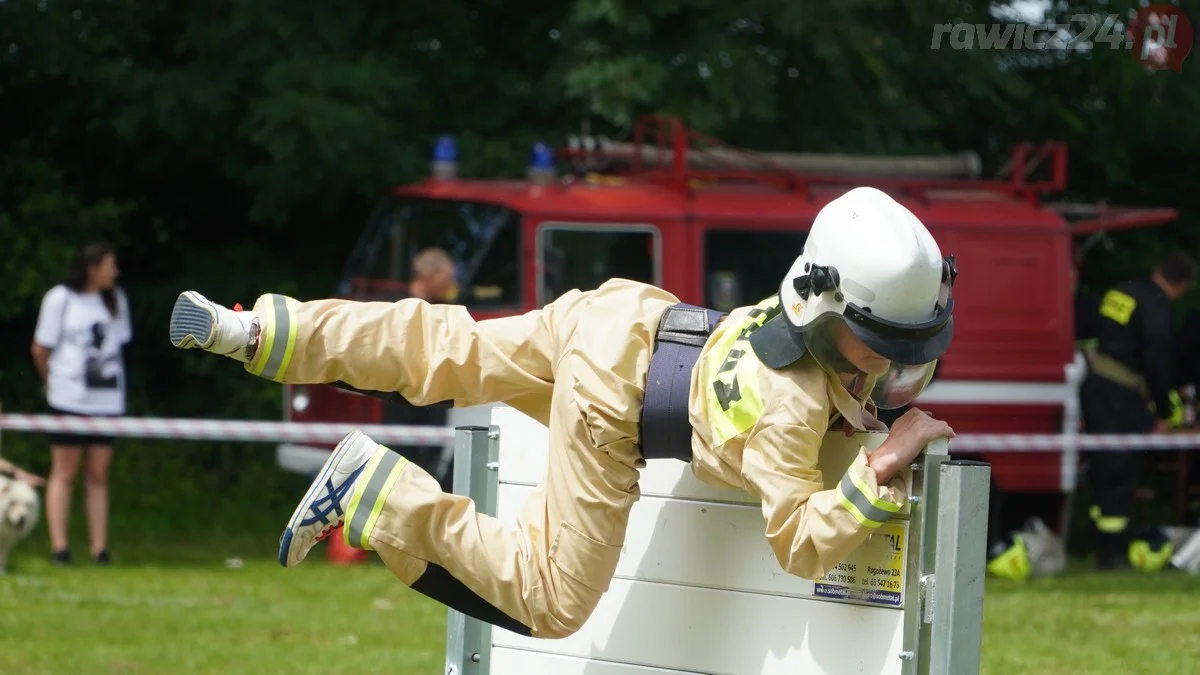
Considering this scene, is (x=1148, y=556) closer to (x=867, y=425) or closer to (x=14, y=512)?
(x=14, y=512)

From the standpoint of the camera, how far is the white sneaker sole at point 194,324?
4.25 m

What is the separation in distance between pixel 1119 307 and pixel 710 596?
7.38 m

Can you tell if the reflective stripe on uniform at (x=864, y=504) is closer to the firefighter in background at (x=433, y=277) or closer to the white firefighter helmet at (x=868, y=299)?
the white firefighter helmet at (x=868, y=299)

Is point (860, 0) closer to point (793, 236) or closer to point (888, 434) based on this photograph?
point (793, 236)

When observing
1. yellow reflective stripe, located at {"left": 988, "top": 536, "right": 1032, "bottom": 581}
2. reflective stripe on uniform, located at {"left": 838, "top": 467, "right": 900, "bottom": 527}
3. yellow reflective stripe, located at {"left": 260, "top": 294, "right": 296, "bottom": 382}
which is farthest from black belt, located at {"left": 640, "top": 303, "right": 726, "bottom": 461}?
yellow reflective stripe, located at {"left": 988, "top": 536, "right": 1032, "bottom": 581}

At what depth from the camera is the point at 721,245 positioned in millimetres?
10914

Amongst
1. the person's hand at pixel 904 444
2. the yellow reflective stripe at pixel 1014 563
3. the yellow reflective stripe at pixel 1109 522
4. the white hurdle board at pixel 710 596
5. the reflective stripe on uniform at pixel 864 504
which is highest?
the person's hand at pixel 904 444

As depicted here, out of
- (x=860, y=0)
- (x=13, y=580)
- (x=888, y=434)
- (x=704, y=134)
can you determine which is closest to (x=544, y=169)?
(x=704, y=134)

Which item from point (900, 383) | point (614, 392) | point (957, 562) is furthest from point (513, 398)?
point (957, 562)

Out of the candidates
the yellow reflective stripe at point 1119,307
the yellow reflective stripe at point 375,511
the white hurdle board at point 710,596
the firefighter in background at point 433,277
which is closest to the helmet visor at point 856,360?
the white hurdle board at point 710,596

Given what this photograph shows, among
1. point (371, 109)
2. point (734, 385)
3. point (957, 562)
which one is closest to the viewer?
point (957, 562)

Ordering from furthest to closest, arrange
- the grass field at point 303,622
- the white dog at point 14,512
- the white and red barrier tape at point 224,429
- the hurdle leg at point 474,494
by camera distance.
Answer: the white and red barrier tape at point 224,429, the white dog at point 14,512, the grass field at point 303,622, the hurdle leg at point 474,494

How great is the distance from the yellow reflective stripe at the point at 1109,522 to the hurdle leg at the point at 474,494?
7.13 meters

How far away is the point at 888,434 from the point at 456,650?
1534 mm
